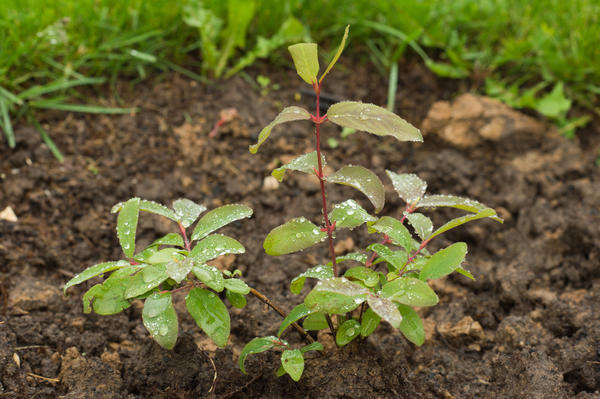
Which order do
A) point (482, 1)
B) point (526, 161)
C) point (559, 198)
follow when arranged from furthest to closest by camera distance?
point (482, 1)
point (526, 161)
point (559, 198)

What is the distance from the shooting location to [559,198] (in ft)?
7.99

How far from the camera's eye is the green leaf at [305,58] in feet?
3.69

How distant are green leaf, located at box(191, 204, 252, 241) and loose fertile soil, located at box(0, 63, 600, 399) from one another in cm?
40

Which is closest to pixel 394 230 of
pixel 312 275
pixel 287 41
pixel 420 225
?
pixel 420 225

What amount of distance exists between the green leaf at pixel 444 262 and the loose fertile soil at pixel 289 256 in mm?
380

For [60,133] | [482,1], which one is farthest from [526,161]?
[60,133]

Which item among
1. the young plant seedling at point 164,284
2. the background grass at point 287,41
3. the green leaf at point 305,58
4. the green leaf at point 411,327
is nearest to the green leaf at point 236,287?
the young plant seedling at point 164,284

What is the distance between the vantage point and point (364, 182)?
1268 mm

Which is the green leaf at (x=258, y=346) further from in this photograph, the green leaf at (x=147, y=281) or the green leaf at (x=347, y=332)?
the green leaf at (x=147, y=281)

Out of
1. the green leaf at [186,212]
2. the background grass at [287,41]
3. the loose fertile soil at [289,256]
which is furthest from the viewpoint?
the background grass at [287,41]

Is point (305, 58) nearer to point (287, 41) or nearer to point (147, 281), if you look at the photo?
point (147, 281)

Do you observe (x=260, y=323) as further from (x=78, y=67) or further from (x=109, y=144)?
(x=78, y=67)

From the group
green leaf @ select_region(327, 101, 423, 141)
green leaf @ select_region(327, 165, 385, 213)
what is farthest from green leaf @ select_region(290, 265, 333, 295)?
green leaf @ select_region(327, 101, 423, 141)

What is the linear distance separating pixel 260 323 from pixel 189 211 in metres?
0.49
